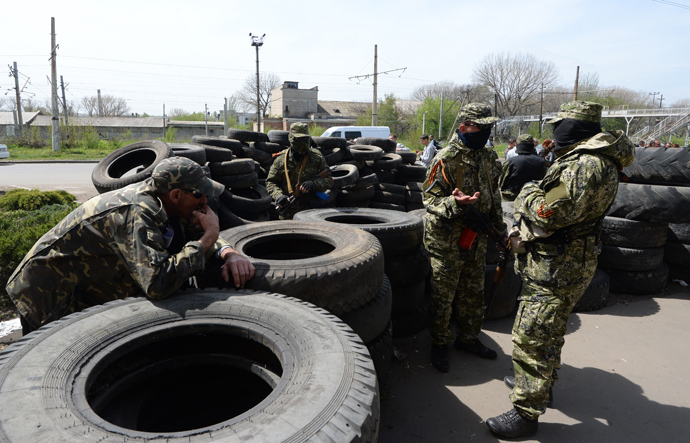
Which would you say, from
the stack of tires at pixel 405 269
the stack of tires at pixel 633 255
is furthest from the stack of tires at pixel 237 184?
the stack of tires at pixel 633 255

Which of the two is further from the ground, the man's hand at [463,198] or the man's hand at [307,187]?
the man's hand at [463,198]

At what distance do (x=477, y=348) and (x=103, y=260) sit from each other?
116 inches

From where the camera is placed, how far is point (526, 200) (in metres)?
2.67

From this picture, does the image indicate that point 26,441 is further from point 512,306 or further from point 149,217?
point 512,306

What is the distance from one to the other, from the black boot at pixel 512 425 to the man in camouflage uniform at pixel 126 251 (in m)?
1.80

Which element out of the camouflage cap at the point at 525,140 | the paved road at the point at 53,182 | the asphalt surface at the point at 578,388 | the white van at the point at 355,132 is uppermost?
the white van at the point at 355,132

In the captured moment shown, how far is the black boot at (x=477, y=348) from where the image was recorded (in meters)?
3.54

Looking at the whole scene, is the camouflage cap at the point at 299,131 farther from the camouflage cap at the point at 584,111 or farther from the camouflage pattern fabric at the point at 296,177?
the camouflage cap at the point at 584,111

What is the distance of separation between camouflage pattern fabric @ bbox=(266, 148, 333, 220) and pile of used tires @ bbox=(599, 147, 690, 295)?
365 cm

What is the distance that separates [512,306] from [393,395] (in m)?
1.95

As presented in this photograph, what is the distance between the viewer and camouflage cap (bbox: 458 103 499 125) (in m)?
3.27

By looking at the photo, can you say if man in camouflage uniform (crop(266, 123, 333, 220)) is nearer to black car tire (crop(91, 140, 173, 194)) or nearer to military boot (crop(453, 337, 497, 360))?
black car tire (crop(91, 140, 173, 194))

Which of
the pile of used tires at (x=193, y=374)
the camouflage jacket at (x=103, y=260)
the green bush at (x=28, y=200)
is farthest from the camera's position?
the green bush at (x=28, y=200)

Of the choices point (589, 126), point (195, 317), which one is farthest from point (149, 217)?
point (589, 126)
